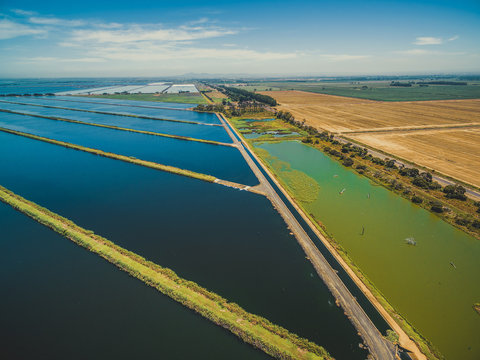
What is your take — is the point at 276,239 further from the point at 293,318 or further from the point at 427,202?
the point at 427,202

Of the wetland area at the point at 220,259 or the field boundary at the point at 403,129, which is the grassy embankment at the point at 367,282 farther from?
the field boundary at the point at 403,129

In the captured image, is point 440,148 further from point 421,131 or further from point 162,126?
point 162,126

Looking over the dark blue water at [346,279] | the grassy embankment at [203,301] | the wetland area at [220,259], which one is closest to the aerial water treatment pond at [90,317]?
the wetland area at [220,259]

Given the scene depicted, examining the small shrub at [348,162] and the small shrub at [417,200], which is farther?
the small shrub at [348,162]

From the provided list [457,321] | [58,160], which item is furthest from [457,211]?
[58,160]

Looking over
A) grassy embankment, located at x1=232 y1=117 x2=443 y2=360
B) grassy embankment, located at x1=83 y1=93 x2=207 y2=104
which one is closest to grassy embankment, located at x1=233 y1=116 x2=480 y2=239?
grassy embankment, located at x1=232 y1=117 x2=443 y2=360

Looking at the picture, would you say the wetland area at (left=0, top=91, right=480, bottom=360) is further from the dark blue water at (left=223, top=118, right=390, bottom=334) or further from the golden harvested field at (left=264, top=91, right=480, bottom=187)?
the golden harvested field at (left=264, top=91, right=480, bottom=187)
